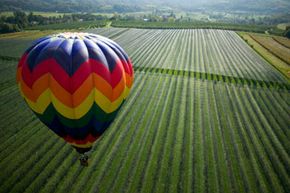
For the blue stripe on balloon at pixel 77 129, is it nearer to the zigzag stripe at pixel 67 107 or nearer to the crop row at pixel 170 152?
the zigzag stripe at pixel 67 107

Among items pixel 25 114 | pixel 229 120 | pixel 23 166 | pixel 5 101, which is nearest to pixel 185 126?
pixel 229 120

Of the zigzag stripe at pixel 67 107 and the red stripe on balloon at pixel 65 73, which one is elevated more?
the red stripe on balloon at pixel 65 73

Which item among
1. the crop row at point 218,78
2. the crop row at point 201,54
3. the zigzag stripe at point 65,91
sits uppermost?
the zigzag stripe at point 65,91

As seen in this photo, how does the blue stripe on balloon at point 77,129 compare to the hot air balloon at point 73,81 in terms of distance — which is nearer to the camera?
the hot air balloon at point 73,81

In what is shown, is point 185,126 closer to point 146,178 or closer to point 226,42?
point 146,178

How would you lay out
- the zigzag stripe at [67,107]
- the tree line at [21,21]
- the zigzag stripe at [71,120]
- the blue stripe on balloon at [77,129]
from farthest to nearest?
1. the tree line at [21,21]
2. the blue stripe on balloon at [77,129]
3. the zigzag stripe at [71,120]
4. the zigzag stripe at [67,107]

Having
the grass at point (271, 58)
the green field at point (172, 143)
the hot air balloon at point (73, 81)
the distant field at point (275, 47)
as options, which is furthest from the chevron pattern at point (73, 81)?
the distant field at point (275, 47)

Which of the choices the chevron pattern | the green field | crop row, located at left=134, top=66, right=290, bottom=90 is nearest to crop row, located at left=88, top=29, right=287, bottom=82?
crop row, located at left=134, top=66, right=290, bottom=90

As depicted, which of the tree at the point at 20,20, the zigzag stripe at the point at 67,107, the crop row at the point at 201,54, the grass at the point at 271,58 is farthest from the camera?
the tree at the point at 20,20

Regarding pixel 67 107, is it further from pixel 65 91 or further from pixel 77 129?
pixel 77 129
